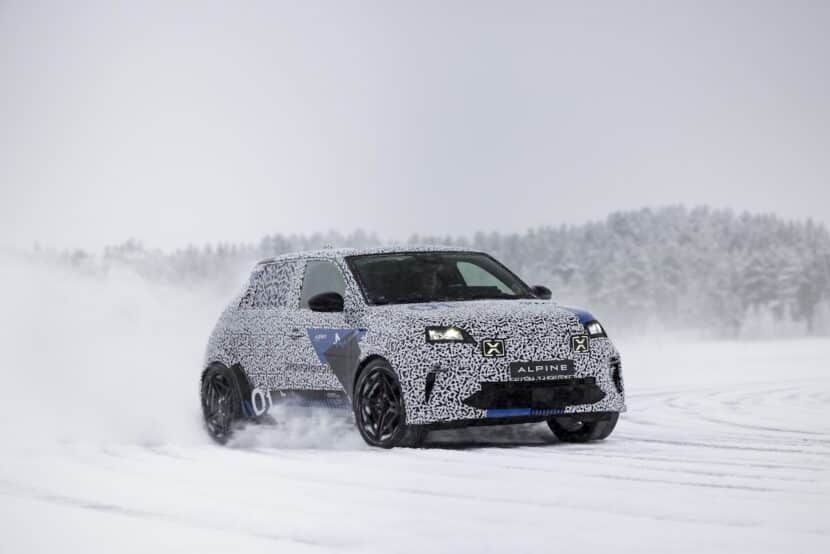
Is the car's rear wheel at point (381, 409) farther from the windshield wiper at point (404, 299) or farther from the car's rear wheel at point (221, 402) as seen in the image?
the car's rear wheel at point (221, 402)

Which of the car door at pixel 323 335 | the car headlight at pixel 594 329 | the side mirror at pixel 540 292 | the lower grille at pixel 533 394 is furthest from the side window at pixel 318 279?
the car headlight at pixel 594 329

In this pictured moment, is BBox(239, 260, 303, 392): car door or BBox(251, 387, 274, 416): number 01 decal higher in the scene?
BBox(239, 260, 303, 392): car door

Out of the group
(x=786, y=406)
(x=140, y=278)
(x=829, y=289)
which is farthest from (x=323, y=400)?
(x=829, y=289)

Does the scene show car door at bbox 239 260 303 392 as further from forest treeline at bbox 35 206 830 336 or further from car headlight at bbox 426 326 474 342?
forest treeline at bbox 35 206 830 336

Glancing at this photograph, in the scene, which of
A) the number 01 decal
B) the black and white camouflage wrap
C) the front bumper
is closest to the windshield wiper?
the black and white camouflage wrap


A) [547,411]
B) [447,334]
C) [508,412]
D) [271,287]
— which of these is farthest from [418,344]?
[271,287]

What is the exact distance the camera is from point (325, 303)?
35.5ft

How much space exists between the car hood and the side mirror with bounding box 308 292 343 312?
0.25m

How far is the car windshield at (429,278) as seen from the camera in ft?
36.4

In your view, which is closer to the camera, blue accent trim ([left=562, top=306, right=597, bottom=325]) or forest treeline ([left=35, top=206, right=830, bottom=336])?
blue accent trim ([left=562, top=306, right=597, bottom=325])

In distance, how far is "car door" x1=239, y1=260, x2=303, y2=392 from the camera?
1172 centimetres

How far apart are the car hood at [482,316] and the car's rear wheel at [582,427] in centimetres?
79

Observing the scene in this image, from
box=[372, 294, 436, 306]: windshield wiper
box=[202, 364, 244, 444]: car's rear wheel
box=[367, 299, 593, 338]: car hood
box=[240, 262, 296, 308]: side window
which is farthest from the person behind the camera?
box=[202, 364, 244, 444]: car's rear wheel

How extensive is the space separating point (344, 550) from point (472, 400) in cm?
410
